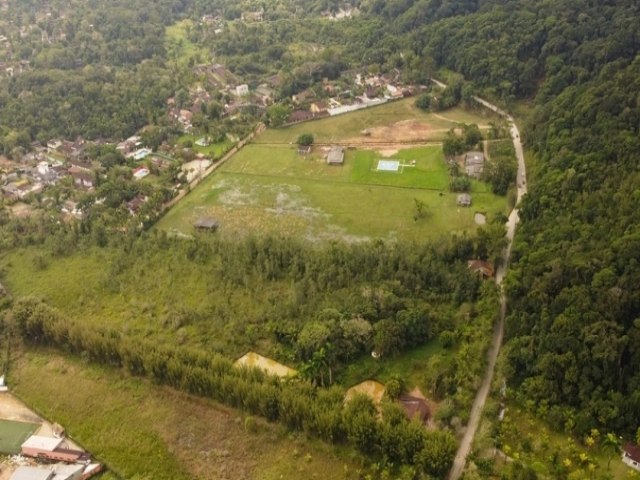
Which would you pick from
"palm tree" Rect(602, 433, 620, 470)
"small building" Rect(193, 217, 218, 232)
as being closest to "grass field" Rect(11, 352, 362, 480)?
"palm tree" Rect(602, 433, 620, 470)

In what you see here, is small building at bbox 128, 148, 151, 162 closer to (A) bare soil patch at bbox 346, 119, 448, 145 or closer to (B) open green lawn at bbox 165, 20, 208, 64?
(A) bare soil patch at bbox 346, 119, 448, 145

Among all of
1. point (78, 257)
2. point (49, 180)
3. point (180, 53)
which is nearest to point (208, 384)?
point (78, 257)

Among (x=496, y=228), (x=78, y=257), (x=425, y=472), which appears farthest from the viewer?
(x=78, y=257)

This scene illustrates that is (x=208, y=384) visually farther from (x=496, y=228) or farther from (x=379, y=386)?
(x=496, y=228)

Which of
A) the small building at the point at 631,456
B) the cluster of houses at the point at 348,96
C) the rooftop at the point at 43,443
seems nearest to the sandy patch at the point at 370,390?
the small building at the point at 631,456

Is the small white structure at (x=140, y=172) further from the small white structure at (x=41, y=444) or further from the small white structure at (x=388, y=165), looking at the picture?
the small white structure at (x=41, y=444)

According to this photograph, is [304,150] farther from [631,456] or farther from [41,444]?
[631,456]
